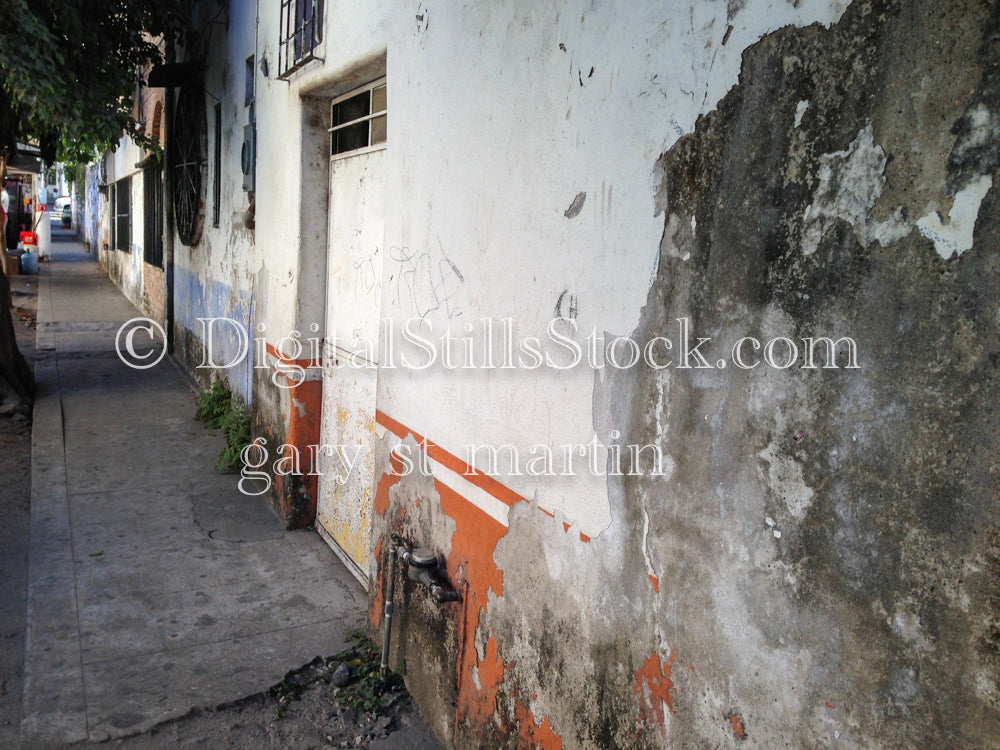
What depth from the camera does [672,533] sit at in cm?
180

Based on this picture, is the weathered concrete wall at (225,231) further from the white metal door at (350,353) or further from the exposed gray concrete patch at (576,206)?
the exposed gray concrete patch at (576,206)

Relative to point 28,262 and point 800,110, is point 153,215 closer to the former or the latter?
point 28,262

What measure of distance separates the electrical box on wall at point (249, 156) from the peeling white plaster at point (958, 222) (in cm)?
527

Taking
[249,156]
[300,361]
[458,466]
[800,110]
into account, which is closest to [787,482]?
[800,110]

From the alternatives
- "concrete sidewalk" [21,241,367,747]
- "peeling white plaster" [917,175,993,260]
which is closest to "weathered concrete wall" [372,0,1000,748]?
"peeling white plaster" [917,175,993,260]

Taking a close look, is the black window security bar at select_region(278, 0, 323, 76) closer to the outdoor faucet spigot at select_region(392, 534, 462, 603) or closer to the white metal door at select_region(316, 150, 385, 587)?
the white metal door at select_region(316, 150, 385, 587)

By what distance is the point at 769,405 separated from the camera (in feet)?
5.06

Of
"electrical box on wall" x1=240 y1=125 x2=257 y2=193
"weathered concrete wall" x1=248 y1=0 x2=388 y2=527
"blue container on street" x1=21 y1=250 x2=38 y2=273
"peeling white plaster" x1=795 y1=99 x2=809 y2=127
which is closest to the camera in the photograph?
"peeling white plaster" x1=795 y1=99 x2=809 y2=127

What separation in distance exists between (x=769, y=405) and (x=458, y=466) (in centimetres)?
146

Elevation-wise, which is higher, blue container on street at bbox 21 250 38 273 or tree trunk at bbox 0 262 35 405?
blue container on street at bbox 21 250 38 273

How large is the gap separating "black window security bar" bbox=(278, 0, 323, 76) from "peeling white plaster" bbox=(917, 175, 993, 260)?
3824mm

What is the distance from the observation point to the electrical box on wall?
5672 millimetres

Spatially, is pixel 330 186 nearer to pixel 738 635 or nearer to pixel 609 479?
pixel 609 479

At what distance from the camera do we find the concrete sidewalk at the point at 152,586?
3.19m
